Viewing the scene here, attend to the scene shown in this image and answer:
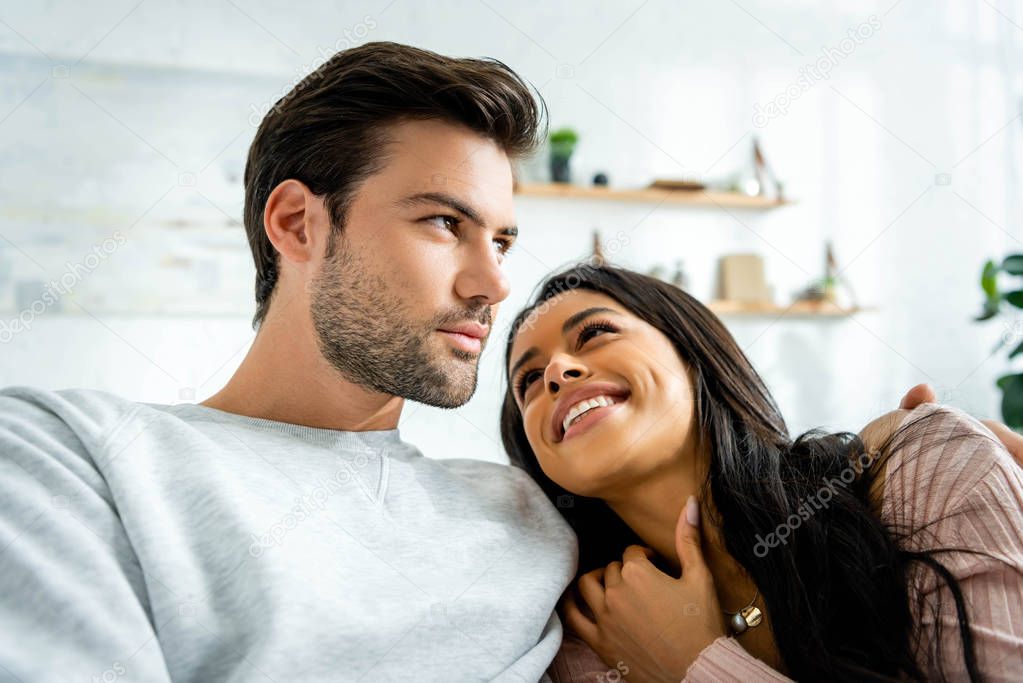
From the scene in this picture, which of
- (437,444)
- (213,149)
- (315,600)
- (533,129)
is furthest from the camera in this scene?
(437,444)

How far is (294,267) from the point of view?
138 centimetres

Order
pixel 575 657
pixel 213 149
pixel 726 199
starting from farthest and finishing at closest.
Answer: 1. pixel 726 199
2. pixel 213 149
3. pixel 575 657

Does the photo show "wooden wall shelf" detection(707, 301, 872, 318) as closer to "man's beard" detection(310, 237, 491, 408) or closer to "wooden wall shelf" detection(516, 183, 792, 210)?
"wooden wall shelf" detection(516, 183, 792, 210)

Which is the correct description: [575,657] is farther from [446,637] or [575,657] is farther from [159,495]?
[159,495]

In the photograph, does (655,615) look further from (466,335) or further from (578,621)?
(466,335)

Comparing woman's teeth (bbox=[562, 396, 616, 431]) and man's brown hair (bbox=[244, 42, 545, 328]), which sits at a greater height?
man's brown hair (bbox=[244, 42, 545, 328])

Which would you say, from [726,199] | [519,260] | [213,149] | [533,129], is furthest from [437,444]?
[533,129]

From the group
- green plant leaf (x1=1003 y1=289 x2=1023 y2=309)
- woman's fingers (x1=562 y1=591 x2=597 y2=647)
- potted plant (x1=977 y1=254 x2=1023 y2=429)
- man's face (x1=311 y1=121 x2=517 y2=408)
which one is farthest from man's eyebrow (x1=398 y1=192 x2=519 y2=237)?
green plant leaf (x1=1003 y1=289 x2=1023 y2=309)

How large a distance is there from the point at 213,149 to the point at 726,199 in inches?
76.3

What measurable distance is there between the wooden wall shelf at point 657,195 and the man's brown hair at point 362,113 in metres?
1.60

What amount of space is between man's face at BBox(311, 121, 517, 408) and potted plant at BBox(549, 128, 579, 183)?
1822 mm

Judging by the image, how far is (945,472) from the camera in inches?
41.2

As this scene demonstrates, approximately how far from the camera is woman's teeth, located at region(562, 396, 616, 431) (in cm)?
126

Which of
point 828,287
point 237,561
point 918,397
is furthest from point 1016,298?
point 237,561
